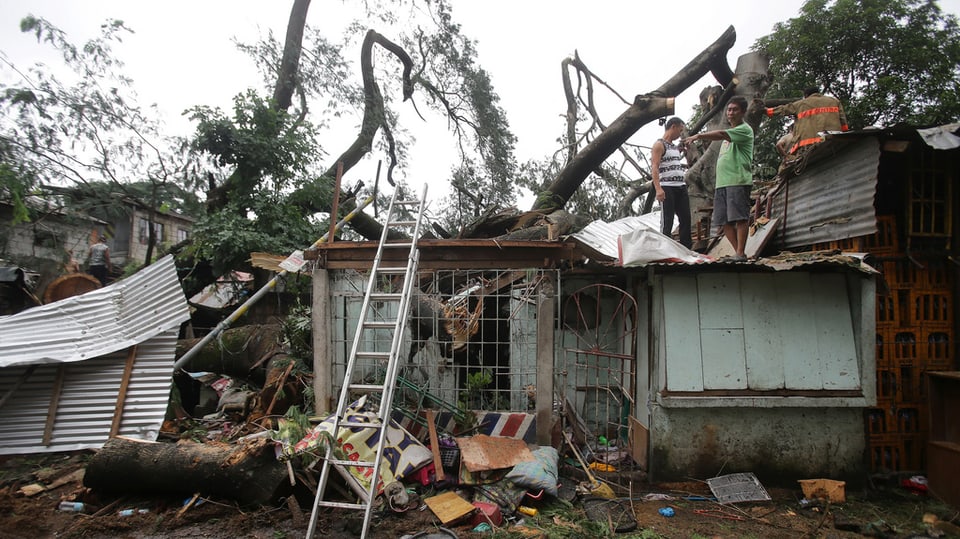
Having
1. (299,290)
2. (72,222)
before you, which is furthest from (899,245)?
(72,222)

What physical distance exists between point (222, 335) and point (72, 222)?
4.64 metres

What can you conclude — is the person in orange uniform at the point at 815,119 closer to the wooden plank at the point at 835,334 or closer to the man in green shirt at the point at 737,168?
the man in green shirt at the point at 737,168

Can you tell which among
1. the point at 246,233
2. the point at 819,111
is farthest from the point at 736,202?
the point at 246,233

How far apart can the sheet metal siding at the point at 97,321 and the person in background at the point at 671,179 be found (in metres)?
6.63

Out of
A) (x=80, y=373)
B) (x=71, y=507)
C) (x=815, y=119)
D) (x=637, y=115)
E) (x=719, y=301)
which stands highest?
(x=637, y=115)

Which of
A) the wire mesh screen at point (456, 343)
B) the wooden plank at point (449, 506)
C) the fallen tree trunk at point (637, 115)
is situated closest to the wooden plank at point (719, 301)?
Answer: the wire mesh screen at point (456, 343)

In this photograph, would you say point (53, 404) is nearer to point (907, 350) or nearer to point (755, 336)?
point (755, 336)

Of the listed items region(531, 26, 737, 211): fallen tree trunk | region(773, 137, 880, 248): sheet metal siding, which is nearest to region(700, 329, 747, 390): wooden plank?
region(773, 137, 880, 248): sheet metal siding

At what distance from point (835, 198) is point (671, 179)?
6.11 feet

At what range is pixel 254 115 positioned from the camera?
9.30m

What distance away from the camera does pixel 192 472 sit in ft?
14.3

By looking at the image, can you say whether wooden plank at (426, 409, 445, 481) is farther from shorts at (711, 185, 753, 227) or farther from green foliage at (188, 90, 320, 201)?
green foliage at (188, 90, 320, 201)

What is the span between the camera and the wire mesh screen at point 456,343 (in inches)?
218

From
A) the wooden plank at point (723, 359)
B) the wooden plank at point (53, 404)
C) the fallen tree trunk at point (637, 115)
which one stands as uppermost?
the fallen tree trunk at point (637, 115)
